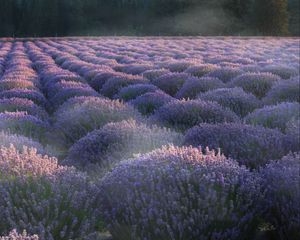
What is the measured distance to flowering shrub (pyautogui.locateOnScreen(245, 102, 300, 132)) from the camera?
18.8 ft

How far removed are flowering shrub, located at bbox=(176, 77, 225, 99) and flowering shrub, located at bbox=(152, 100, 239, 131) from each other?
8.40ft

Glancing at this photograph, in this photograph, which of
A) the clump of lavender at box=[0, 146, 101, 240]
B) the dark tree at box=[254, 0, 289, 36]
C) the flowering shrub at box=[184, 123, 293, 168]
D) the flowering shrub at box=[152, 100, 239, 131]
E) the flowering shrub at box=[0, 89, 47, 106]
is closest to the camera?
the clump of lavender at box=[0, 146, 101, 240]

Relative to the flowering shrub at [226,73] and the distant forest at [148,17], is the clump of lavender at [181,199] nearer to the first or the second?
the flowering shrub at [226,73]

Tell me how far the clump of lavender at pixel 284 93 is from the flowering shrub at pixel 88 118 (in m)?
2.55

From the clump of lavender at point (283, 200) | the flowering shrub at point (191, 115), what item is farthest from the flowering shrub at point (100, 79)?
the clump of lavender at point (283, 200)

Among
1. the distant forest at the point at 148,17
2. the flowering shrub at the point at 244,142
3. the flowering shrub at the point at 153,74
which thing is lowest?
the distant forest at the point at 148,17

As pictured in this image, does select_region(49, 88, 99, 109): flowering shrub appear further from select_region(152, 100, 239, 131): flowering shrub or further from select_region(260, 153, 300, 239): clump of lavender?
select_region(260, 153, 300, 239): clump of lavender

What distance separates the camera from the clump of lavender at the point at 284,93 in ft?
25.2

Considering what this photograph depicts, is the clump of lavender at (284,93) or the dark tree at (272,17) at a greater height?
→ the clump of lavender at (284,93)

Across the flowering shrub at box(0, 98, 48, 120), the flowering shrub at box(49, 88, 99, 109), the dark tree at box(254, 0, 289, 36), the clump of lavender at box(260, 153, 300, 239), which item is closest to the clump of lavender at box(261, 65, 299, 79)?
the flowering shrub at box(49, 88, 99, 109)

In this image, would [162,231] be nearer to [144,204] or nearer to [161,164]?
[144,204]

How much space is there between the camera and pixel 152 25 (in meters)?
62.8

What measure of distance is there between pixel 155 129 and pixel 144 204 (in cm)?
216

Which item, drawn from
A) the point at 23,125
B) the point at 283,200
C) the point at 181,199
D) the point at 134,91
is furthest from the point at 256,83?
the point at 181,199
